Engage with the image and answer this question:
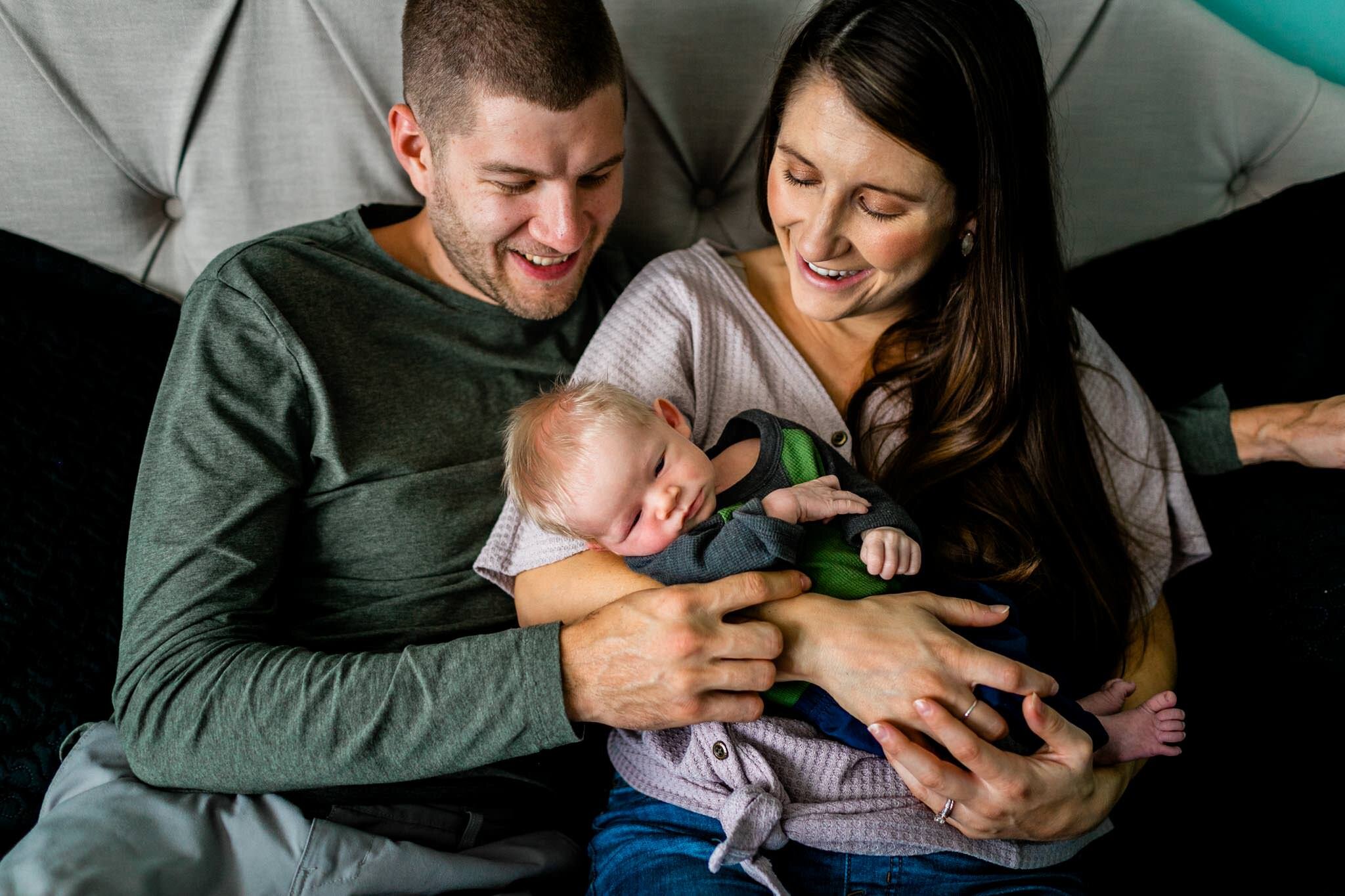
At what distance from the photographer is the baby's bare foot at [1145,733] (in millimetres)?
1407

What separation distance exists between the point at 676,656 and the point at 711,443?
Result: 44cm

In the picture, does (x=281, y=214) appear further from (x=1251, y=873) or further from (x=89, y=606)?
(x=1251, y=873)

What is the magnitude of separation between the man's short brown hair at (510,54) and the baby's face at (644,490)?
54 centimetres

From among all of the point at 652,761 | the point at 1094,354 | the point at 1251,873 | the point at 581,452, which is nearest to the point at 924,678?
the point at 652,761

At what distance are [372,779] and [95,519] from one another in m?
0.61

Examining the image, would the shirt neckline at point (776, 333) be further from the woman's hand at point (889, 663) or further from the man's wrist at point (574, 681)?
the man's wrist at point (574, 681)

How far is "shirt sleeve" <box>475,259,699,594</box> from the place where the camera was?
144cm

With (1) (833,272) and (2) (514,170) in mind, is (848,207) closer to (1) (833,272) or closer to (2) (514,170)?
(1) (833,272)

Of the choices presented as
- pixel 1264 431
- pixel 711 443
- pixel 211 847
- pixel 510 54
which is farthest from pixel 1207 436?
pixel 211 847

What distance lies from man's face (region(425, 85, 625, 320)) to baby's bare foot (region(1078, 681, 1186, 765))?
3.61 feet

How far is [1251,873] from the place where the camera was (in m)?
1.44

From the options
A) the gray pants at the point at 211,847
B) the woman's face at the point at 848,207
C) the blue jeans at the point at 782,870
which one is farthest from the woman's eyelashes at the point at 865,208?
the gray pants at the point at 211,847

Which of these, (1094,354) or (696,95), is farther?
(696,95)

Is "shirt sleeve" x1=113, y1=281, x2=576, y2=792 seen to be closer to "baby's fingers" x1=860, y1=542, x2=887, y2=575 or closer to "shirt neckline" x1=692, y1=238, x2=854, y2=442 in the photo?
"baby's fingers" x1=860, y1=542, x2=887, y2=575
